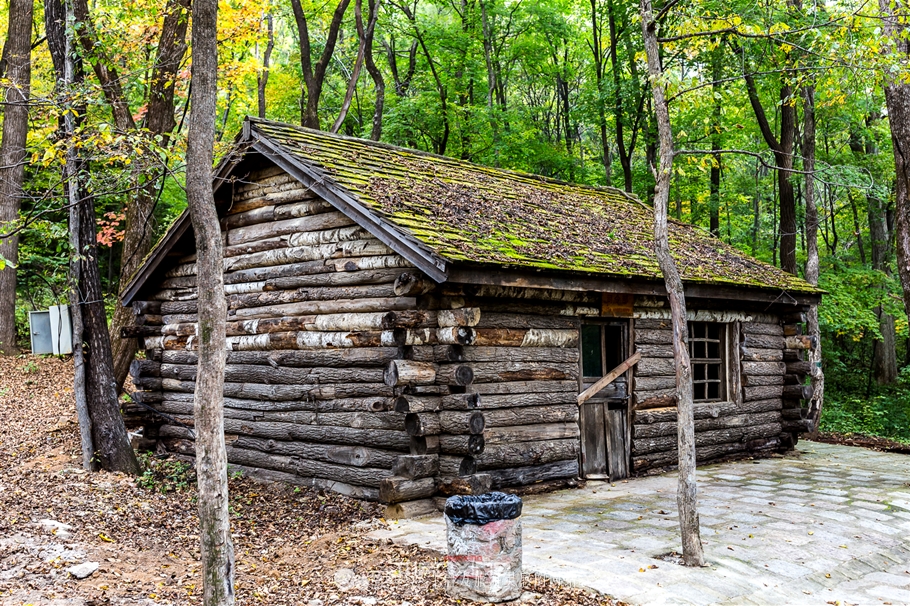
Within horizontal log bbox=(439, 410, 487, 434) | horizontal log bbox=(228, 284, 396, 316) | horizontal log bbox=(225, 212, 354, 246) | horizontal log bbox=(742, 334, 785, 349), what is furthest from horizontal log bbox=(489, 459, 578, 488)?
horizontal log bbox=(742, 334, 785, 349)

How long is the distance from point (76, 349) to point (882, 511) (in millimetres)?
10144

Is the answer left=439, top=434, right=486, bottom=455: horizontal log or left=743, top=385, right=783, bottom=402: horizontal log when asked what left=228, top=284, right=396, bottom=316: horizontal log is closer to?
left=439, top=434, right=486, bottom=455: horizontal log

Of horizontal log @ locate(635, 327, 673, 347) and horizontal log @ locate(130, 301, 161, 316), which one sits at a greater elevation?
horizontal log @ locate(130, 301, 161, 316)

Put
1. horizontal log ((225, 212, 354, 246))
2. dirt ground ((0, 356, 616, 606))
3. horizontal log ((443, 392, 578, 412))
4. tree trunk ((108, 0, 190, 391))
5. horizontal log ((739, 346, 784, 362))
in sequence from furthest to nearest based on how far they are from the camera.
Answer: horizontal log ((739, 346, 784, 362))
tree trunk ((108, 0, 190, 391))
horizontal log ((225, 212, 354, 246))
horizontal log ((443, 392, 578, 412))
dirt ground ((0, 356, 616, 606))

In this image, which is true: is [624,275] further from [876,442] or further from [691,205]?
[691,205]

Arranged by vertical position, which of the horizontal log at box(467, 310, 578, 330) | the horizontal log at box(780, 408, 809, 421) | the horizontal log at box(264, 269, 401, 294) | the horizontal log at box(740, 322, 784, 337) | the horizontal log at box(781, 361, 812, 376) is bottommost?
the horizontal log at box(780, 408, 809, 421)

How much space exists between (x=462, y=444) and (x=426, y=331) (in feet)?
4.37

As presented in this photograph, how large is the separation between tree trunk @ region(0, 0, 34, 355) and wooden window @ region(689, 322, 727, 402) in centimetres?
1123

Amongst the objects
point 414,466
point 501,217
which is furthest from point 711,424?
point 414,466

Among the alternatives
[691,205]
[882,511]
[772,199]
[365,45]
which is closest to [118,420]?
[882,511]

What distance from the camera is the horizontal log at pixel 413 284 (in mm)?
8527

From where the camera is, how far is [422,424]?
8.55m

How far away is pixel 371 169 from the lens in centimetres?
1058

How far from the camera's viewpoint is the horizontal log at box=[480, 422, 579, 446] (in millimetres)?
9148
